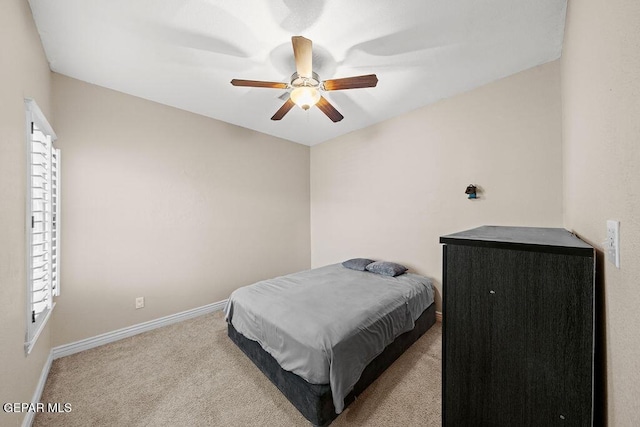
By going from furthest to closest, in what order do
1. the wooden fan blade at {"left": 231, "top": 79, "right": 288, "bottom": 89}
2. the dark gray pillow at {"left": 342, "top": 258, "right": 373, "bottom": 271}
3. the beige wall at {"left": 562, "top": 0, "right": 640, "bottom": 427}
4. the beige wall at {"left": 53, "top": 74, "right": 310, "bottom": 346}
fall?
the dark gray pillow at {"left": 342, "top": 258, "right": 373, "bottom": 271}, the beige wall at {"left": 53, "top": 74, "right": 310, "bottom": 346}, the wooden fan blade at {"left": 231, "top": 79, "right": 288, "bottom": 89}, the beige wall at {"left": 562, "top": 0, "right": 640, "bottom": 427}

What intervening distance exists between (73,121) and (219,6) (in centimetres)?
199

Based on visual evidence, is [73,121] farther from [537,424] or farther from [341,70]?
[537,424]

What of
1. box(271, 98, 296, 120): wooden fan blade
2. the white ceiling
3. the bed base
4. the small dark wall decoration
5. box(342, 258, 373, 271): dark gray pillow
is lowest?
the bed base

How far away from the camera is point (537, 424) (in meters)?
0.93

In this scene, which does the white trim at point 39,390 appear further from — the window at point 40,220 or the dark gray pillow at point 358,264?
the dark gray pillow at point 358,264

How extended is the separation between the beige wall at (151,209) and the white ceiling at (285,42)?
1.35ft

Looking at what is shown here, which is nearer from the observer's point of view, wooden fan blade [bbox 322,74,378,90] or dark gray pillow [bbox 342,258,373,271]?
wooden fan blade [bbox 322,74,378,90]

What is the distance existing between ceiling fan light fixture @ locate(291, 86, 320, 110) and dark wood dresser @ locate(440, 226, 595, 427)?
153 cm

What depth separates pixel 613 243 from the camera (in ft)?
2.43

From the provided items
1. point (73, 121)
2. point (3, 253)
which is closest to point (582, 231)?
point (3, 253)

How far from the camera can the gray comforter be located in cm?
151

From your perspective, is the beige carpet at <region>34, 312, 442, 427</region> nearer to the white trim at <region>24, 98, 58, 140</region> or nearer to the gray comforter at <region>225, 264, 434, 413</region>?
the gray comforter at <region>225, 264, 434, 413</region>

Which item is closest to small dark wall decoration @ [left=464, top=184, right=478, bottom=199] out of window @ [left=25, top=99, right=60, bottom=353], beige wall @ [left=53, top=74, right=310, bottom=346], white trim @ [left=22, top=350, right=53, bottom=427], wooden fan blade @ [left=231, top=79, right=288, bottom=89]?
wooden fan blade @ [left=231, top=79, right=288, bottom=89]

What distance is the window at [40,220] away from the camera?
1530mm
